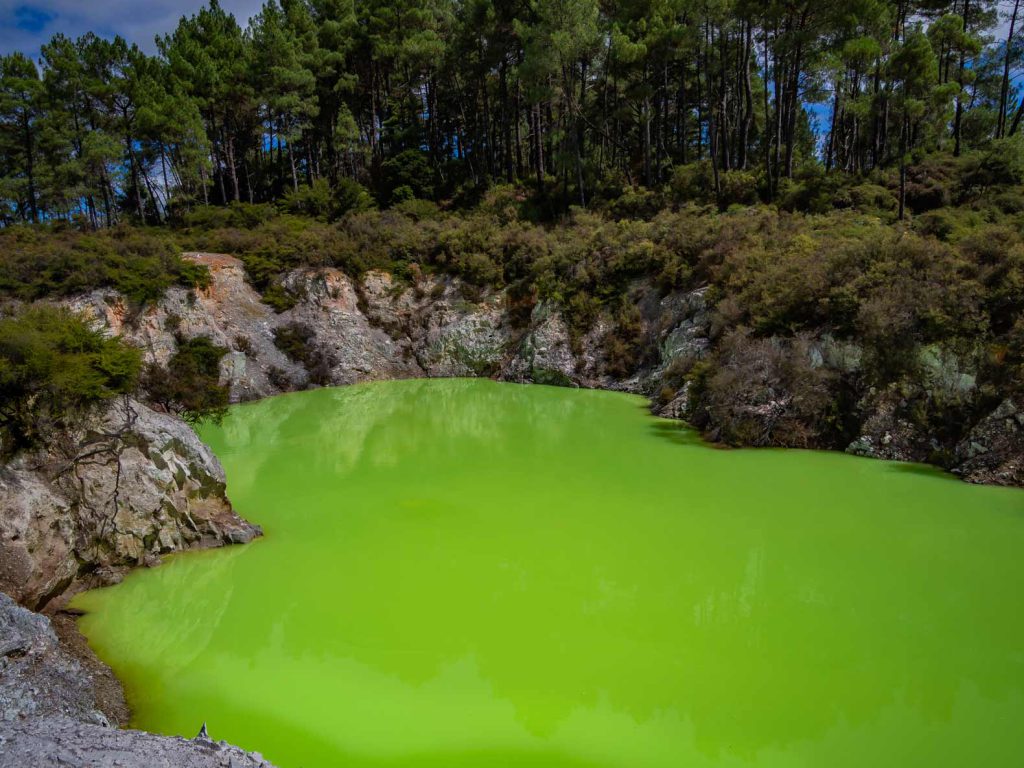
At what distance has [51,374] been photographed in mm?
6953

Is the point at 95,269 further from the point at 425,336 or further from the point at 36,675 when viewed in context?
the point at 36,675

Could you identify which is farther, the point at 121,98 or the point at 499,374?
the point at 121,98

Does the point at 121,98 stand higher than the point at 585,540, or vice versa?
the point at 121,98

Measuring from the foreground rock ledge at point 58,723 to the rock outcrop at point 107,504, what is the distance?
1007 mm

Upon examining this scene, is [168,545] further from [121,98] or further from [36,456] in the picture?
[121,98]

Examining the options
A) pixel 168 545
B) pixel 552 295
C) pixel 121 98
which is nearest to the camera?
pixel 168 545

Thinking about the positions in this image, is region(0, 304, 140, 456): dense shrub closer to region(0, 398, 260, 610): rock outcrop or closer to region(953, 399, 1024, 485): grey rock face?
region(0, 398, 260, 610): rock outcrop

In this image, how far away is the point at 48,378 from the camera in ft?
22.8

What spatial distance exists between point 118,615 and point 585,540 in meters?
5.29

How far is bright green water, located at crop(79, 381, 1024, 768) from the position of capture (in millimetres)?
4316

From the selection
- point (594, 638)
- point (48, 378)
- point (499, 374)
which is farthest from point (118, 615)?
point (499, 374)

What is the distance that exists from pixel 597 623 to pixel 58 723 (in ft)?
13.8

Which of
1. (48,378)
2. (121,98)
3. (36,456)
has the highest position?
(121,98)

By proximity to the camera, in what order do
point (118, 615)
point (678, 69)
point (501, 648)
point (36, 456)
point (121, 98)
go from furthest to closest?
1. point (121, 98)
2. point (678, 69)
3. point (36, 456)
4. point (118, 615)
5. point (501, 648)
